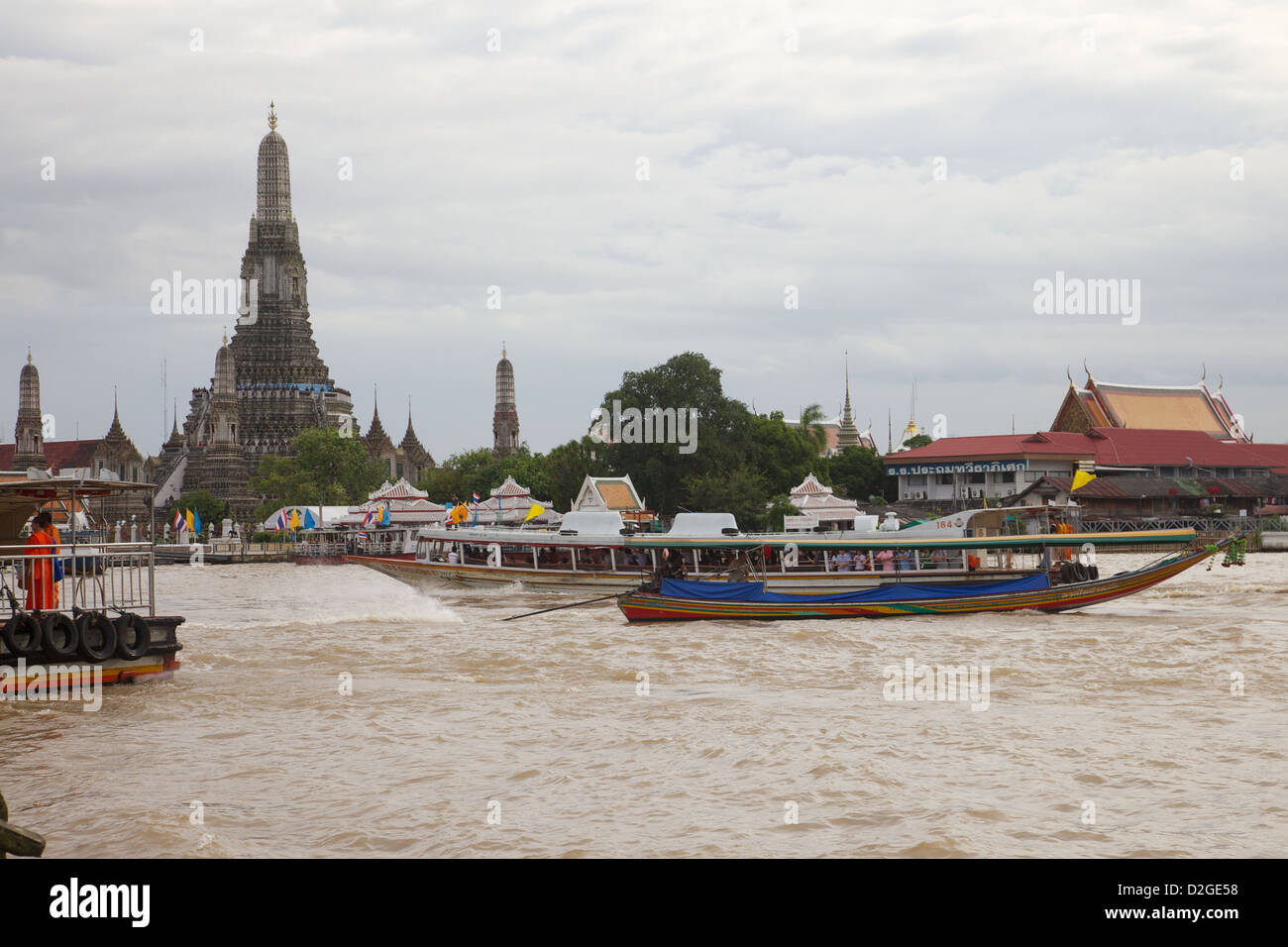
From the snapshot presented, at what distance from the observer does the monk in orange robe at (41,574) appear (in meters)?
13.1

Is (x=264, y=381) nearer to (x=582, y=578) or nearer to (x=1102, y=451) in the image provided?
(x=1102, y=451)

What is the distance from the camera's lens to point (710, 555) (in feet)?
92.4

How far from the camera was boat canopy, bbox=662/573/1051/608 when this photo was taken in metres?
22.2

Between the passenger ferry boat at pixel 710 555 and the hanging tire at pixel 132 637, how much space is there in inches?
507

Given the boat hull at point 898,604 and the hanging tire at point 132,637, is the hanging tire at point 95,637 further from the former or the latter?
the boat hull at point 898,604

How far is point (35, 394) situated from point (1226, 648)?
82.7m

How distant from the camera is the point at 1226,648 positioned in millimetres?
17875

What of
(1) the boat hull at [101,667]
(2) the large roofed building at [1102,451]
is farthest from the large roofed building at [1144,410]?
(1) the boat hull at [101,667]

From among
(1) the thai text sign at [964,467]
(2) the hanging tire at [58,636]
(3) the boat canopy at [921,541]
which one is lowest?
(2) the hanging tire at [58,636]

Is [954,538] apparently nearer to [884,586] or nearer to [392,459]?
[884,586]

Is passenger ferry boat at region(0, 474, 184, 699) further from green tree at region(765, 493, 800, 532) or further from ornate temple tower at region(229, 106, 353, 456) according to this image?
ornate temple tower at region(229, 106, 353, 456)

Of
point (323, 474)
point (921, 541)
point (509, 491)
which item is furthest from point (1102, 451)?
point (323, 474)

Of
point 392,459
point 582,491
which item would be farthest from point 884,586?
point 392,459
